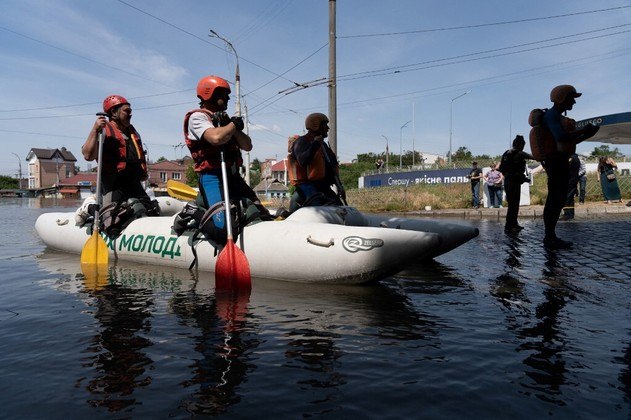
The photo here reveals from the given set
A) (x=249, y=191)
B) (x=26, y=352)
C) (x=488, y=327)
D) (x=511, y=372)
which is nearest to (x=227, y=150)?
(x=249, y=191)

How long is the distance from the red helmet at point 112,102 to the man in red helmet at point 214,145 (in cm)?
192

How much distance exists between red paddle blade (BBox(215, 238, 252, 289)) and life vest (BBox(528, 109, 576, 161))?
4.40 metres

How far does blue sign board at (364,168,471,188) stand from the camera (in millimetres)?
32688

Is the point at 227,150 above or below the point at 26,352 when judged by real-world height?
above

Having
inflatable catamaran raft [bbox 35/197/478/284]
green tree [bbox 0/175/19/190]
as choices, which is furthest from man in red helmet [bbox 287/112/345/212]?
green tree [bbox 0/175/19/190]

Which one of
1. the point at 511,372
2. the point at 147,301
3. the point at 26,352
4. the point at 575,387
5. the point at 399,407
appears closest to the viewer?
the point at 399,407

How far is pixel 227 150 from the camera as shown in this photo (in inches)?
213

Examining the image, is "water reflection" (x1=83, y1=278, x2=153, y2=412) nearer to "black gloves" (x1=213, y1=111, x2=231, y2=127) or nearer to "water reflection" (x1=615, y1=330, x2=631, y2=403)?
"black gloves" (x1=213, y1=111, x2=231, y2=127)

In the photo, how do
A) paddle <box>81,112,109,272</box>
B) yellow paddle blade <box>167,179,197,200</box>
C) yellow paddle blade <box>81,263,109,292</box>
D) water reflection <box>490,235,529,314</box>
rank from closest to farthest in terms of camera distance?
water reflection <box>490,235,529,314</box>, yellow paddle blade <box>81,263,109,292</box>, paddle <box>81,112,109,272</box>, yellow paddle blade <box>167,179,197,200</box>

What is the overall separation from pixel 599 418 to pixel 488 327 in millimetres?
1209

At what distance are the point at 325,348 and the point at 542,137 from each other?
200 inches

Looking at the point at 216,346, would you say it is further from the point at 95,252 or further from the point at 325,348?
the point at 95,252

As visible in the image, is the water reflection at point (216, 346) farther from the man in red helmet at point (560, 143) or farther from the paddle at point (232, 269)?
the man in red helmet at point (560, 143)

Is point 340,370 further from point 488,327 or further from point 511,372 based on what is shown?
point 488,327
